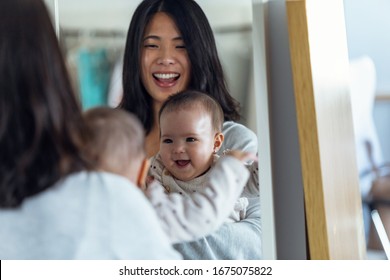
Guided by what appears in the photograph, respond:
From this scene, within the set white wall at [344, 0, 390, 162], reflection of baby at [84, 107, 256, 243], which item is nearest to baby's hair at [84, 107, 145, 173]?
reflection of baby at [84, 107, 256, 243]

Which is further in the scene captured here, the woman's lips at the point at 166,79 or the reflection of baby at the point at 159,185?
the woman's lips at the point at 166,79

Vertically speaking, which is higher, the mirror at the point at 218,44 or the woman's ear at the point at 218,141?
the mirror at the point at 218,44

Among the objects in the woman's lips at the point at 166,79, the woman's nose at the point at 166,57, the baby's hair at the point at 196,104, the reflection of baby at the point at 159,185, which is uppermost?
the woman's nose at the point at 166,57

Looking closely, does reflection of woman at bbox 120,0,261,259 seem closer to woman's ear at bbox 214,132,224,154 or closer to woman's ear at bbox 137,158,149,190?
woman's ear at bbox 214,132,224,154

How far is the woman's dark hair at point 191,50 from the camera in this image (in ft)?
3.45

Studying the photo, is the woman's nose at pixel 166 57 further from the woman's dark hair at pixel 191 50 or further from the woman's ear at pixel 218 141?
the woman's ear at pixel 218 141

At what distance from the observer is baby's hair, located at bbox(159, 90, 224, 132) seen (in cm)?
102

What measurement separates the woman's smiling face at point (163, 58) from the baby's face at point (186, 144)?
0.21 feet

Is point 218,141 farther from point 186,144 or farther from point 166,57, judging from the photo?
point 166,57

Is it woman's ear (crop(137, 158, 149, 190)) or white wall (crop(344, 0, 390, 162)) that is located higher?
white wall (crop(344, 0, 390, 162))

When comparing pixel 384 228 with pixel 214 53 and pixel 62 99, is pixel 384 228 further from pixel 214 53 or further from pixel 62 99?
pixel 62 99

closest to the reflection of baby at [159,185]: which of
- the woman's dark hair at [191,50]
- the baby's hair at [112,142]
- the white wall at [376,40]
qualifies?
the baby's hair at [112,142]
